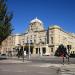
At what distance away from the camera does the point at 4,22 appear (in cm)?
4500

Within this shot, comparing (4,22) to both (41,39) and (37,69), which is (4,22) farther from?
(41,39)

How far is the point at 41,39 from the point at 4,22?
7060 cm

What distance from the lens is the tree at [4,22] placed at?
44.0 m

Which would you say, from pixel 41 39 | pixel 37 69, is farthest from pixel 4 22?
pixel 41 39

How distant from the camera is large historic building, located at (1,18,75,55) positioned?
108688 millimetres

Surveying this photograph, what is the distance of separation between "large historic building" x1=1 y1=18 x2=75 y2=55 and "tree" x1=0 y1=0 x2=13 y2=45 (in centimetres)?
5629

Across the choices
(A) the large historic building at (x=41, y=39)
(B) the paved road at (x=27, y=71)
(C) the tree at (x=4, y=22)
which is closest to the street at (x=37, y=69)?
(B) the paved road at (x=27, y=71)

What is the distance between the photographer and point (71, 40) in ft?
395

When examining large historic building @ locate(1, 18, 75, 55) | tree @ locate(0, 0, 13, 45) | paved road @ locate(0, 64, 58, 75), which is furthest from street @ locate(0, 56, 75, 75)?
large historic building @ locate(1, 18, 75, 55)

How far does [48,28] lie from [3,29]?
228 feet

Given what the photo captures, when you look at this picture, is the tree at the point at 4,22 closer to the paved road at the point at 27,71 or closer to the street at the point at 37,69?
the street at the point at 37,69

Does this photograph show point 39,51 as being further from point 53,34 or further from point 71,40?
point 71,40

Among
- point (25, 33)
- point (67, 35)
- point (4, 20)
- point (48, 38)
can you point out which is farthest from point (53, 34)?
point (4, 20)

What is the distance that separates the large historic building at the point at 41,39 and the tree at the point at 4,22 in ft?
185
